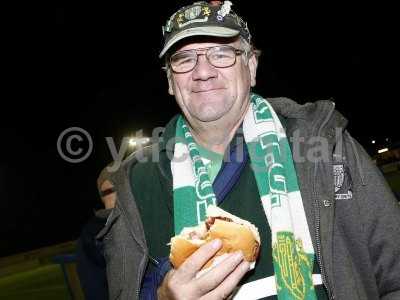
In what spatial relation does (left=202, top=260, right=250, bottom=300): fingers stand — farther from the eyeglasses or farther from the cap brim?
the cap brim

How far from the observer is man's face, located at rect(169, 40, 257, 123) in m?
2.50

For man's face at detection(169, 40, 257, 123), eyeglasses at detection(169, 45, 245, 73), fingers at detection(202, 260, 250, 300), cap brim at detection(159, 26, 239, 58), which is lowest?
fingers at detection(202, 260, 250, 300)

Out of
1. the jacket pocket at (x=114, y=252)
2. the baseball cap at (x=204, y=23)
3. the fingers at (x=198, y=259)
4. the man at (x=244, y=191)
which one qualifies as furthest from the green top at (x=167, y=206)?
the baseball cap at (x=204, y=23)

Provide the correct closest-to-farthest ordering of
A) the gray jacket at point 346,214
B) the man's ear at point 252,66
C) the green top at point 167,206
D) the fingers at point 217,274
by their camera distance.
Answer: the fingers at point 217,274
the gray jacket at point 346,214
the green top at point 167,206
the man's ear at point 252,66

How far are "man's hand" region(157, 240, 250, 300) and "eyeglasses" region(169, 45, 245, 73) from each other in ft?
3.75

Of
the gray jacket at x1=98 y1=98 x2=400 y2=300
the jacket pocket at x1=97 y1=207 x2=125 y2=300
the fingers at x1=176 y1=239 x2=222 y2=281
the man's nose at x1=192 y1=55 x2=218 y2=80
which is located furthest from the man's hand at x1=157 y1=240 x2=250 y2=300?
the man's nose at x1=192 y1=55 x2=218 y2=80

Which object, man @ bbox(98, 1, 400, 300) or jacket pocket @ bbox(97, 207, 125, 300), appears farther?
jacket pocket @ bbox(97, 207, 125, 300)

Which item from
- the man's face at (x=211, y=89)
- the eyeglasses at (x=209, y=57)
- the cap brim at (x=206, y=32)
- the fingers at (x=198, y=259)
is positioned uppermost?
the cap brim at (x=206, y=32)

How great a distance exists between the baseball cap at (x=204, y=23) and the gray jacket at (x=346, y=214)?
733mm

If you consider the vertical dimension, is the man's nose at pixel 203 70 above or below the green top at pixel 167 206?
above

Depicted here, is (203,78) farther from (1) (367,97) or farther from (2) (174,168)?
(1) (367,97)

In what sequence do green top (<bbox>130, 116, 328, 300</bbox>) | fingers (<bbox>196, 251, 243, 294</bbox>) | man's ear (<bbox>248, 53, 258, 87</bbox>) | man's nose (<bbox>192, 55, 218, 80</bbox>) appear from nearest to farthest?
fingers (<bbox>196, 251, 243, 294</bbox>) < green top (<bbox>130, 116, 328, 300</bbox>) < man's nose (<bbox>192, 55, 218, 80</bbox>) < man's ear (<bbox>248, 53, 258, 87</bbox>)

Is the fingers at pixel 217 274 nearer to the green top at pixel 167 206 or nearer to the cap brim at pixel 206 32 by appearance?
the green top at pixel 167 206

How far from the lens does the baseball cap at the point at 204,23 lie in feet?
8.28
